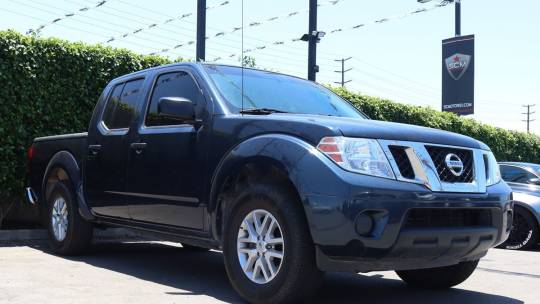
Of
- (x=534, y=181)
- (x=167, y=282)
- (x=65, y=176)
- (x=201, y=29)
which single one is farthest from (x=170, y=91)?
(x=201, y=29)

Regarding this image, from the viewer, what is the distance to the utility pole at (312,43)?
13617 mm

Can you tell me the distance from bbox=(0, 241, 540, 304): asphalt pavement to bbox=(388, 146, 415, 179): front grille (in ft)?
4.04

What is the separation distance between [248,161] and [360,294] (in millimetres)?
1541

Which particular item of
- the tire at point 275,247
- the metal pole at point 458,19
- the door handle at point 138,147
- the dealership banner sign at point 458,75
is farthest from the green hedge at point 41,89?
the metal pole at point 458,19

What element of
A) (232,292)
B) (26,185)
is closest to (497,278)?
(232,292)

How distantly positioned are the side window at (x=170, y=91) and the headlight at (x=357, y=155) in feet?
5.25

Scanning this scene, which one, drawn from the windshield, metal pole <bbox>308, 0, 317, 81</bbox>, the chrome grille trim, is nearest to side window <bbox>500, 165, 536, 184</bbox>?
metal pole <bbox>308, 0, 317, 81</bbox>

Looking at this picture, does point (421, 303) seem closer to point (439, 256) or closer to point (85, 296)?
point (439, 256)

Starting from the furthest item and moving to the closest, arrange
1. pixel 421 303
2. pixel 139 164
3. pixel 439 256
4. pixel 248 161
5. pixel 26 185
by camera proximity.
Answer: pixel 26 185 → pixel 139 164 → pixel 421 303 → pixel 248 161 → pixel 439 256

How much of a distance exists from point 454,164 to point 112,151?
10.7ft

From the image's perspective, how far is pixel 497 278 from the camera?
6246 mm

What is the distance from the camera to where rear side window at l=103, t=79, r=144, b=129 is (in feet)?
20.2

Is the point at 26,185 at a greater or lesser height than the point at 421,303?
greater

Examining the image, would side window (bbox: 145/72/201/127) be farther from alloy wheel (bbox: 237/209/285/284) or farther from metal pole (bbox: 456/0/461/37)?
metal pole (bbox: 456/0/461/37)
